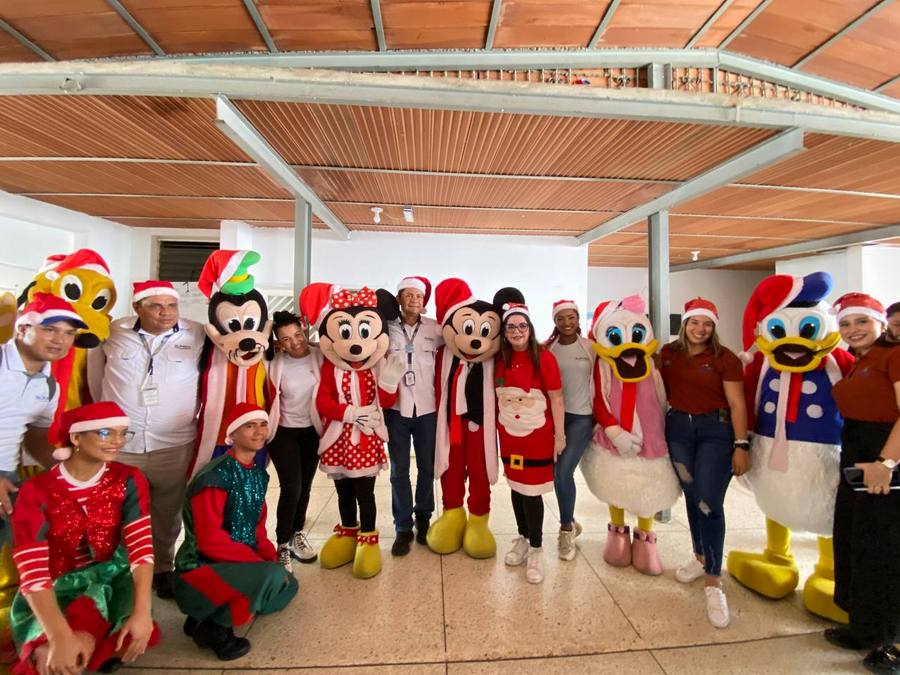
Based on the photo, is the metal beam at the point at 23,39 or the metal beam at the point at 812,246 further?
the metal beam at the point at 812,246

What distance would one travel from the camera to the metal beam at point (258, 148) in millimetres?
2079

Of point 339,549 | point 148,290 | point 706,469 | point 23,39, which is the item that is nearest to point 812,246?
point 706,469

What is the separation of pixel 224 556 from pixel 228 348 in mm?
940

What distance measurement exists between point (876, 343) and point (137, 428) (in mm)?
3314

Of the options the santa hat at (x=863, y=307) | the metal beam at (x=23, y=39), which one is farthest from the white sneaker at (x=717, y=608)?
the metal beam at (x=23, y=39)

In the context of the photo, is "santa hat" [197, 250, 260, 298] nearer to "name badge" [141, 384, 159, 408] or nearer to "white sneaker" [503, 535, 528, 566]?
"name badge" [141, 384, 159, 408]

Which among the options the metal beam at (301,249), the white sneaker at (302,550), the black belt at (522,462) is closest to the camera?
the black belt at (522,462)

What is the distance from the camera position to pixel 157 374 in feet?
7.01

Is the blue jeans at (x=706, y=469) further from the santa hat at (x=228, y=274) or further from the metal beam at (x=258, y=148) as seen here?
the metal beam at (x=258, y=148)

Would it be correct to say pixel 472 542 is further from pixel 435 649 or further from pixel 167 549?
pixel 167 549

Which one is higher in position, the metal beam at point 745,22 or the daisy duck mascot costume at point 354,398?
the metal beam at point 745,22

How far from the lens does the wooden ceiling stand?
230 centimetres

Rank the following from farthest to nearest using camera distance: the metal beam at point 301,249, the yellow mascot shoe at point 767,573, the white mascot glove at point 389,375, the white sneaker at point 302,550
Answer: the metal beam at point 301,249, the white sneaker at point 302,550, the white mascot glove at point 389,375, the yellow mascot shoe at point 767,573

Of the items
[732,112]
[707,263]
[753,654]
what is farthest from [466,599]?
[707,263]
